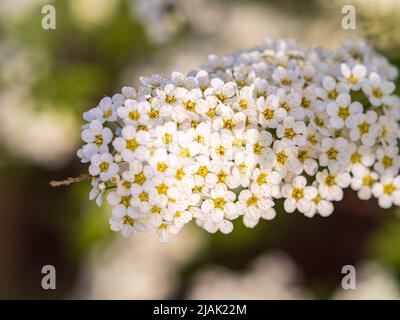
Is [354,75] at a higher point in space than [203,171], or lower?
higher

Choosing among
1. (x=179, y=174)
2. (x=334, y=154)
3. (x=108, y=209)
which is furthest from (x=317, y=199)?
(x=108, y=209)

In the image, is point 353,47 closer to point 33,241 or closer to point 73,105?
point 73,105

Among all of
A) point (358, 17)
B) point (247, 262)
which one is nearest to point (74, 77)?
point (247, 262)

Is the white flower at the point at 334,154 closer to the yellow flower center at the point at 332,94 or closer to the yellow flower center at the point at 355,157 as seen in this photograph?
the yellow flower center at the point at 355,157

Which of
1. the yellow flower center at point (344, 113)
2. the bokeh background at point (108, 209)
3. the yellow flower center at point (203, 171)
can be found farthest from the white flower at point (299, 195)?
the bokeh background at point (108, 209)

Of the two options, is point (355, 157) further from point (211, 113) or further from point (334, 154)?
point (211, 113)
